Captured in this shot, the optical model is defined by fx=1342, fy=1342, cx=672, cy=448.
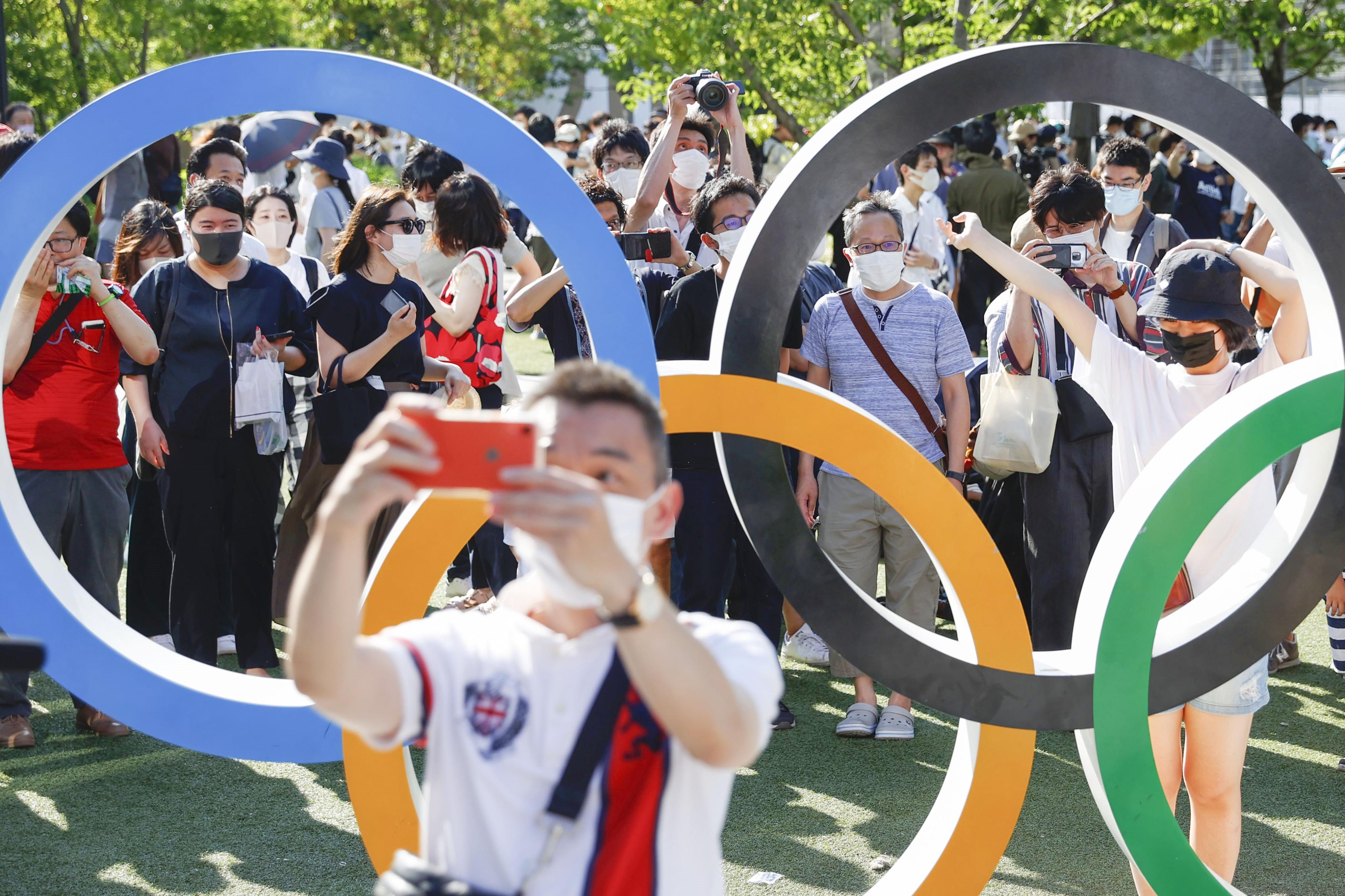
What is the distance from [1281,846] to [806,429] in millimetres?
2309

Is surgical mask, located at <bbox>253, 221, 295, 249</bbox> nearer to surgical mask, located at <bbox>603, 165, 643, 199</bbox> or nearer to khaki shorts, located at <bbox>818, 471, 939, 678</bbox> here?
surgical mask, located at <bbox>603, 165, 643, 199</bbox>

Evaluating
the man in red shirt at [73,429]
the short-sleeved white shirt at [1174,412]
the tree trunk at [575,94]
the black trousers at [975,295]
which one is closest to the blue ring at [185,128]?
the man in red shirt at [73,429]

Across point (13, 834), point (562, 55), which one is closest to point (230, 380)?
point (13, 834)

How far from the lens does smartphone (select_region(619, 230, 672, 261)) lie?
570 centimetres

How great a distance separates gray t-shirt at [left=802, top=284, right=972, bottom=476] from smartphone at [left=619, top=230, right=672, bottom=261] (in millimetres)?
→ 716

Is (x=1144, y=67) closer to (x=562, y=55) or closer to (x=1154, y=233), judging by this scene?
(x=1154, y=233)

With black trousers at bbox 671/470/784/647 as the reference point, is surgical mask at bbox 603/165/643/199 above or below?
above

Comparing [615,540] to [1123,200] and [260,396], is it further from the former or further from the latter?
[1123,200]

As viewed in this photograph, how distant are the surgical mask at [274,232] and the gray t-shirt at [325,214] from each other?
1.44 metres

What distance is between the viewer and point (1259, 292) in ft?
18.4

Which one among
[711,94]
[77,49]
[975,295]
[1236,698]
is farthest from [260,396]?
[77,49]

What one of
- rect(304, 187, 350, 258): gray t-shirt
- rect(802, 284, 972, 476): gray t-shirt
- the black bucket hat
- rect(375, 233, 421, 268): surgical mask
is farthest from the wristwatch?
rect(304, 187, 350, 258): gray t-shirt

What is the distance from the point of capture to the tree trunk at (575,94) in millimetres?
46156

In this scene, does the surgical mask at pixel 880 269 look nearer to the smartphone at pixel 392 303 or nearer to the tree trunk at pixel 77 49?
the smartphone at pixel 392 303
